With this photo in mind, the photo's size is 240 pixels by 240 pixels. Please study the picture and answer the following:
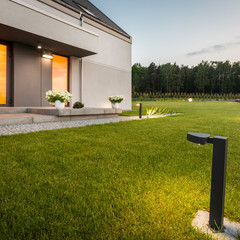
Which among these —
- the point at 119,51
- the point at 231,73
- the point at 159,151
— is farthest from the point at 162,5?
the point at 231,73

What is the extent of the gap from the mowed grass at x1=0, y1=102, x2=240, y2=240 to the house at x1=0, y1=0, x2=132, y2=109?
7134mm

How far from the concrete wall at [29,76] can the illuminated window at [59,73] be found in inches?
15.4

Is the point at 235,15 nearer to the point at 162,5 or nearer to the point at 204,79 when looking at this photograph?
the point at 162,5

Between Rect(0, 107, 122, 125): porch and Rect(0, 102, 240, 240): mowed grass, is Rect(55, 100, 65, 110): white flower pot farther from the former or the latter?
Rect(0, 102, 240, 240): mowed grass

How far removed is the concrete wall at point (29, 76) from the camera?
31.6 feet

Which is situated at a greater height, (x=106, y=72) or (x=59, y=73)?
(x=106, y=72)

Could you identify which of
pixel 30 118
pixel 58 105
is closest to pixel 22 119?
pixel 30 118

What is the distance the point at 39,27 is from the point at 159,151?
8.16 m

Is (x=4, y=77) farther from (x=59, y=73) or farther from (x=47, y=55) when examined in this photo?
(x=59, y=73)

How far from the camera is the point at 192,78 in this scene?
71125 mm

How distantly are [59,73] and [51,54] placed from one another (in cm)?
157

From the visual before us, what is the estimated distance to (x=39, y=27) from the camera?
27.4ft

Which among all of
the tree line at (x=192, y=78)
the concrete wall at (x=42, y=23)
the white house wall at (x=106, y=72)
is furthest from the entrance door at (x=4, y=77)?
the tree line at (x=192, y=78)

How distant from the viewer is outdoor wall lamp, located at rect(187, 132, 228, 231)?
126cm
